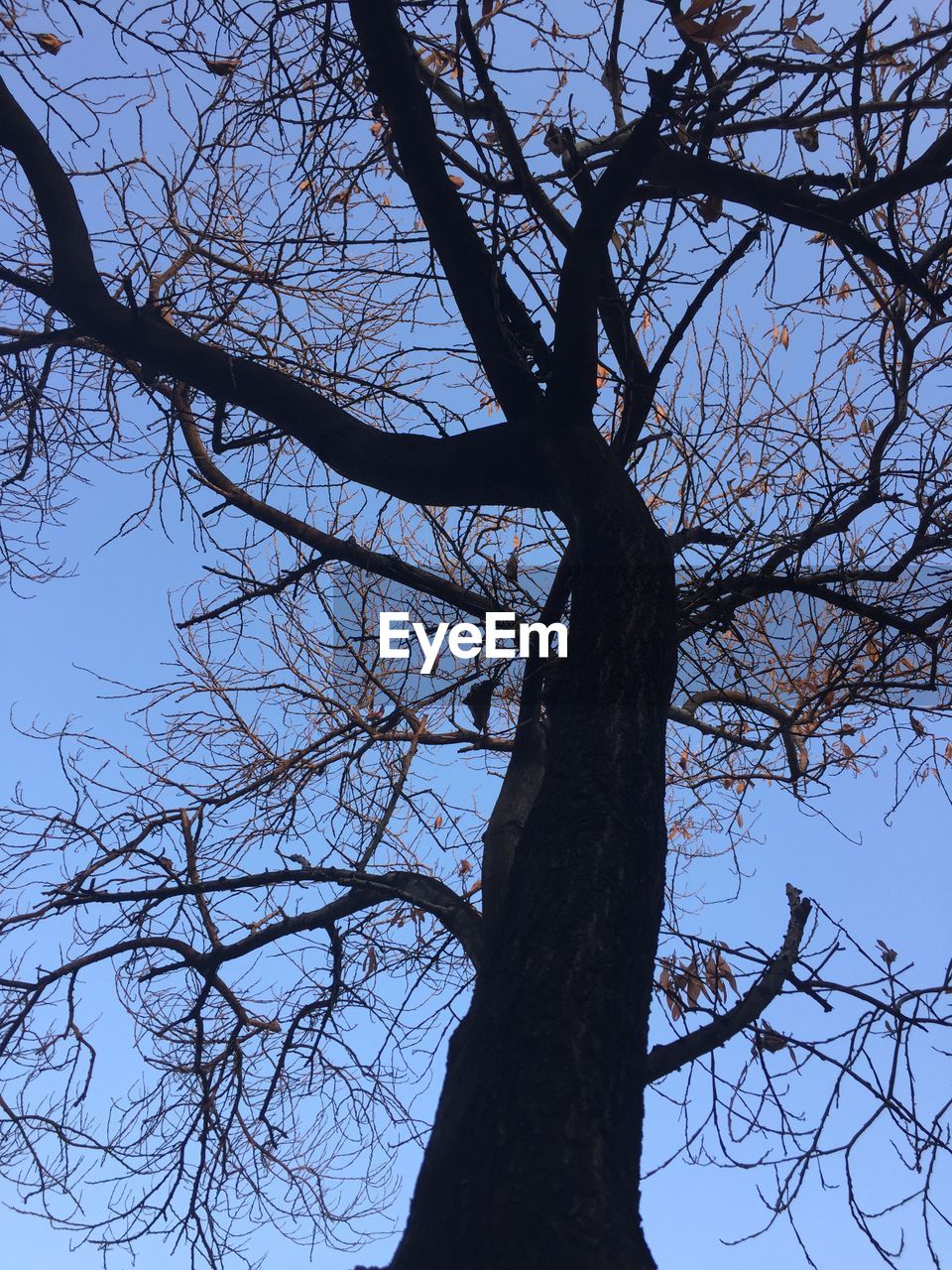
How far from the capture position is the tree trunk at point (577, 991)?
176cm

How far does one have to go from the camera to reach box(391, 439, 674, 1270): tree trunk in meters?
1.76

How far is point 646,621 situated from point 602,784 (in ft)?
1.81

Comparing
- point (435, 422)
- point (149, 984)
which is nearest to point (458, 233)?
point (435, 422)

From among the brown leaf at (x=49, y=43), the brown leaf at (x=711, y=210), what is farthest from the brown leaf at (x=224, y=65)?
the brown leaf at (x=711, y=210)

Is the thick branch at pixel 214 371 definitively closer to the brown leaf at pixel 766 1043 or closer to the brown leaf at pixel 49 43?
the brown leaf at pixel 49 43

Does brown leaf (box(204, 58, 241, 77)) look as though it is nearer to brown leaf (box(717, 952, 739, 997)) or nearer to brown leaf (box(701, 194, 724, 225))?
brown leaf (box(701, 194, 724, 225))

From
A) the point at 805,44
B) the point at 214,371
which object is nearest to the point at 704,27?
the point at 805,44

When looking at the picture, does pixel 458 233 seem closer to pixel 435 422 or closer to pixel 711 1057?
pixel 435 422

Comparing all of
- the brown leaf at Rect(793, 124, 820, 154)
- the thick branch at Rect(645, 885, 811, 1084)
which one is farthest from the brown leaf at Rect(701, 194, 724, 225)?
the thick branch at Rect(645, 885, 811, 1084)

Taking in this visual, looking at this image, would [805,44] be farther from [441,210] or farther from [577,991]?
[577,991]

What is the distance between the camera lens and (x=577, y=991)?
2057 mm

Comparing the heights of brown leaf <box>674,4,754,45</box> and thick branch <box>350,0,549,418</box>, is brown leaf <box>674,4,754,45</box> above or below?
below

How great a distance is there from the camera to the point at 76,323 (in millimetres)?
3561

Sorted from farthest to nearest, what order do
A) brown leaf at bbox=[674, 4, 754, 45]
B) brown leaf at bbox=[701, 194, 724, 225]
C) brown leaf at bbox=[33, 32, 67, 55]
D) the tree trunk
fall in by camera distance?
brown leaf at bbox=[33, 32, 67, 55], brown leaf at bbox=[701, 194, 724, 225], brown leaf at bbox=[674, 4, 754, 45], the tree trunk
